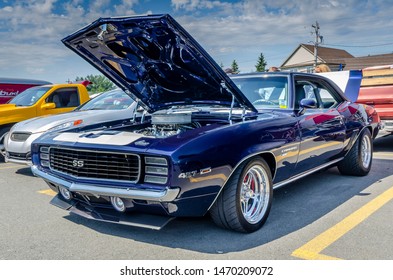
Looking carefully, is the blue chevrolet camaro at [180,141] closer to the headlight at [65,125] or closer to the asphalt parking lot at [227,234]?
the asphalt parking lot at [227,234]

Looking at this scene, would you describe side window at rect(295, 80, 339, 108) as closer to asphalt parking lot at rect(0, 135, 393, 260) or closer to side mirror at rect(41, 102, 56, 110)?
asphalt parking lot at rect(0, 135, 393, 260)

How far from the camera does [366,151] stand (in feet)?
18.9

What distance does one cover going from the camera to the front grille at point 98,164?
9.71 ft

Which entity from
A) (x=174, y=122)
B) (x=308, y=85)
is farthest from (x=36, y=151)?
(x=308, y=85)

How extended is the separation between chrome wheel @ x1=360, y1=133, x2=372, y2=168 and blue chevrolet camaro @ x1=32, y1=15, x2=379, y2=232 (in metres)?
0.78

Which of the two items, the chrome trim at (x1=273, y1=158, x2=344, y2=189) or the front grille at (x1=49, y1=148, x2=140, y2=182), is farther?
the chrome trim at (x1=273, y1=158, x2=344, y2=189)

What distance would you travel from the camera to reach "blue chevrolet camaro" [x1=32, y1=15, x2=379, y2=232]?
291 centimetres

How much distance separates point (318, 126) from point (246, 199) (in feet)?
5.03

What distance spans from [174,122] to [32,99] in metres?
5.32

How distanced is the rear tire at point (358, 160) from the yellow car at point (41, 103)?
5.89 meters

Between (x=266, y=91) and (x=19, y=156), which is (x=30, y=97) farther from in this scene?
(x=266, y=91)

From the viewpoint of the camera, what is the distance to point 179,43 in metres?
3.33

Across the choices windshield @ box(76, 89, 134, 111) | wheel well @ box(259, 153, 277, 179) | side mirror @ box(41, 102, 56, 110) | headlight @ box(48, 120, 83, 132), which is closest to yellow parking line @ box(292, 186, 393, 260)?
wheel well @ box(259, 153, 277, 179)

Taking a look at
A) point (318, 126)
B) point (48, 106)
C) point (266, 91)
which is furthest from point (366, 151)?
point (48, 106)
